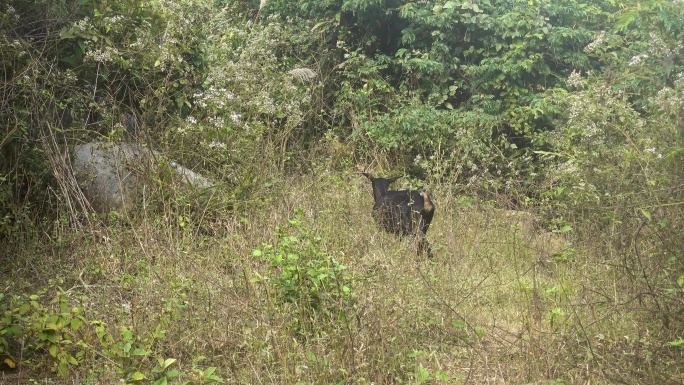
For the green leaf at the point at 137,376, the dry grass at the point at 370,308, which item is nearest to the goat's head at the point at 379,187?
the dry grass at the point at 370,308

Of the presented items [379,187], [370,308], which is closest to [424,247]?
[379,187]

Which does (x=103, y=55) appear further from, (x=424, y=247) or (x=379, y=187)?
(x=424, y=247)

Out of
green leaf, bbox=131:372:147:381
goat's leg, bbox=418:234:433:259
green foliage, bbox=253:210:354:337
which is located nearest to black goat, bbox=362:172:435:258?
goat's leg, bbox=418:234:433:259

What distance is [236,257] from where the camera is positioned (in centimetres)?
603

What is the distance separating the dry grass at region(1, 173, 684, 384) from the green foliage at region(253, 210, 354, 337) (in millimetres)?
57

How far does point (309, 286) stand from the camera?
197 inches

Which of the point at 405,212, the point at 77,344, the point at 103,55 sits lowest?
the point at 77,344

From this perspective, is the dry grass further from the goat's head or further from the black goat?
the goat's head

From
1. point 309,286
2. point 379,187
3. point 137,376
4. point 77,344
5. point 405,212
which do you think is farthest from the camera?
point 379,187

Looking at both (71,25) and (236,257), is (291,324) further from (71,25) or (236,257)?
(71,25)

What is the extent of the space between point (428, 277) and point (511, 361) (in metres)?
1.43

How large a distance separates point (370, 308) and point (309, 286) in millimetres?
493

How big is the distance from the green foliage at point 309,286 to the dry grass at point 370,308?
2.2 inches

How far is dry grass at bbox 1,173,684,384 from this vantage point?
14.4ft
